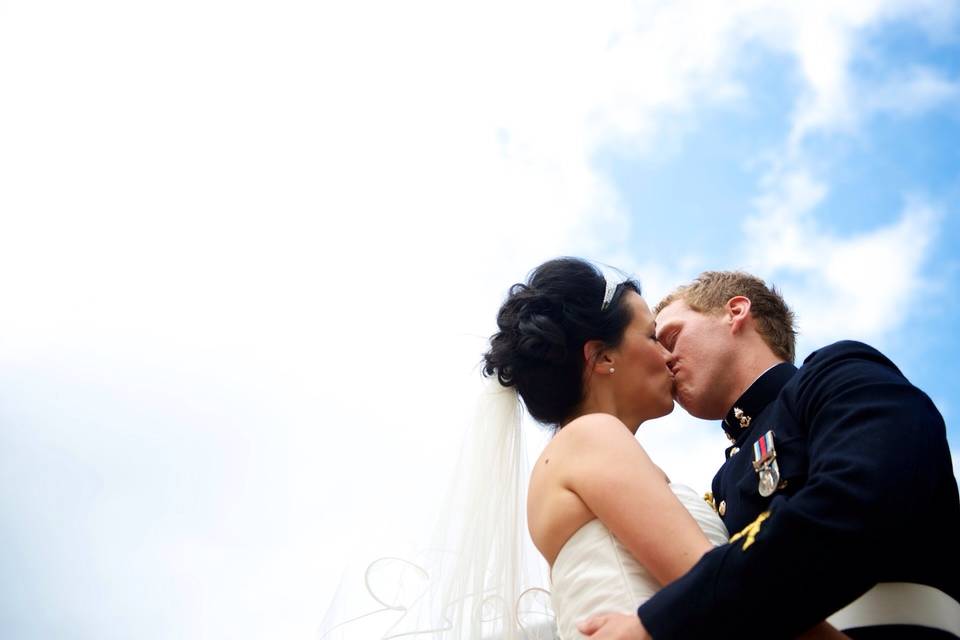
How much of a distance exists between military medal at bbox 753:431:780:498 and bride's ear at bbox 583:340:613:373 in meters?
0.75

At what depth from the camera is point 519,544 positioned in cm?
387

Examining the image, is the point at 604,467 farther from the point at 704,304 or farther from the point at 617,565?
the point at 704,304

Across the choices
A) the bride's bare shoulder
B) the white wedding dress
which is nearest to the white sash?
the white wedding dress

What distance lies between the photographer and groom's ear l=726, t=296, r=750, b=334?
4672 mm

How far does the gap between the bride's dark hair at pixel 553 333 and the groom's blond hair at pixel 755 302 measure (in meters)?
0.93

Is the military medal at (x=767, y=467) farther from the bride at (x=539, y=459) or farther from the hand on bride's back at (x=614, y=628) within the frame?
the hand on bride's back at (x=614, y=628)

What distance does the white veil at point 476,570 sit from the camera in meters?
3.73

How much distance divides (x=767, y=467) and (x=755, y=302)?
68.7 inches

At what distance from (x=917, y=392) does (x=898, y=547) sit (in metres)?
0.54

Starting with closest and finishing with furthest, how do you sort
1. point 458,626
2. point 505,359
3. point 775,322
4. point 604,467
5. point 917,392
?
point 917,392 < point 604,467 < point 458,626 < point 505,359 < point 775,322

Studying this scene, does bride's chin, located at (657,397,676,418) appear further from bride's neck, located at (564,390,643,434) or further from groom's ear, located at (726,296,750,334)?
groom's ear, located at (726,296,750,334)

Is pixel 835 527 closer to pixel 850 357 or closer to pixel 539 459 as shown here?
pixel 850 357

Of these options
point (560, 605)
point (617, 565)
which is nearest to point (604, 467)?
point (617, 565)

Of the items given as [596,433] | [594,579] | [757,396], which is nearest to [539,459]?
[596,433]
